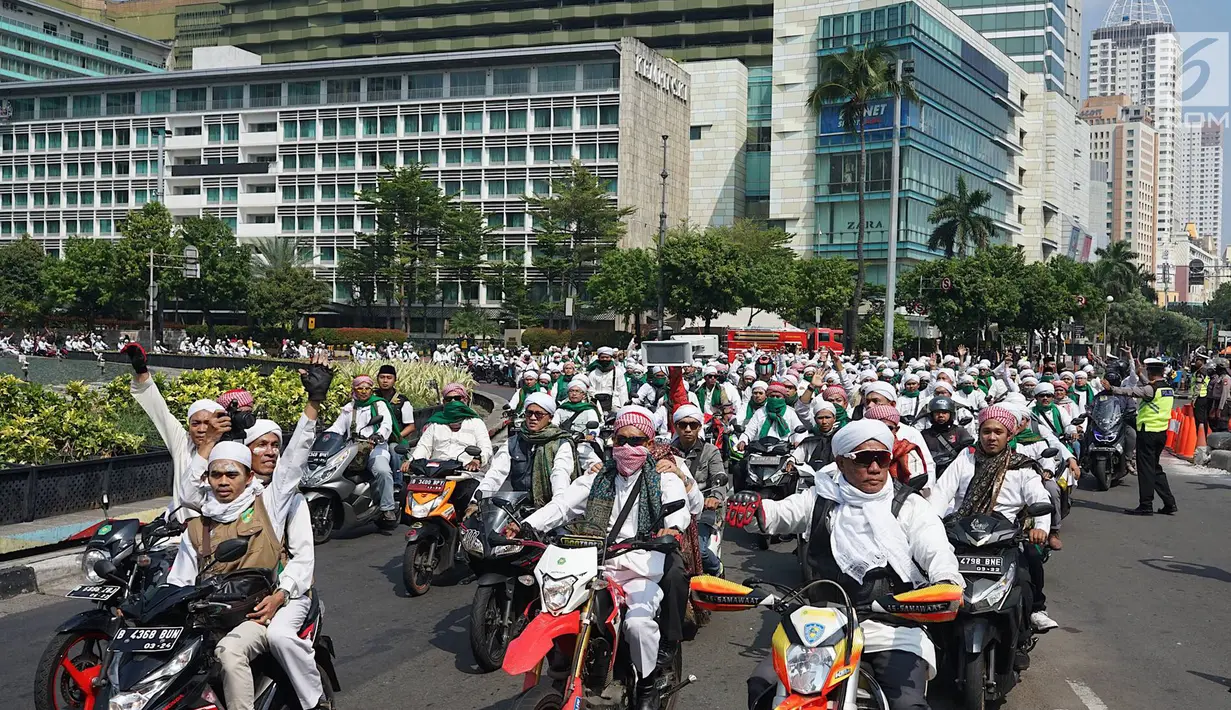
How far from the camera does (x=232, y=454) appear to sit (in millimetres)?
5176

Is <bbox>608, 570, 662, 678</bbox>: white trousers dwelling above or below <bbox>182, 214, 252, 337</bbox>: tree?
below

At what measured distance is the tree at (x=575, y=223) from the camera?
68.4 m

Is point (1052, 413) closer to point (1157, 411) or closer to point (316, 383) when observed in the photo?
point (1157, 411)

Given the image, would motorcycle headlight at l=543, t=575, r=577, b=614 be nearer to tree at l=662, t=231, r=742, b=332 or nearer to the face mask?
the face mask

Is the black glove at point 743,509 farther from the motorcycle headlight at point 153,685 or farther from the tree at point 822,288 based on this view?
the tree at point 822,288

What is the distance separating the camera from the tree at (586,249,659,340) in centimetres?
6025

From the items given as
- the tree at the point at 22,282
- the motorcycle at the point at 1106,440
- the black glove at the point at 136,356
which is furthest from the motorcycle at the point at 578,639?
the tree at the point at 22,282

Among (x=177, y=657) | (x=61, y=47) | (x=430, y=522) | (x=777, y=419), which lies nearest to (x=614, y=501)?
(x=177, y=657)

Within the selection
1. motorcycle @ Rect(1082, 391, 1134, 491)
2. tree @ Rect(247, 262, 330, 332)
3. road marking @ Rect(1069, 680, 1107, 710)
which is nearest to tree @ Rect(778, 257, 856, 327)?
tree @ Rect(247, 262, 330, 332)

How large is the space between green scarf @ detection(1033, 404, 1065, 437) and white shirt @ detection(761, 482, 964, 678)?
9.62m

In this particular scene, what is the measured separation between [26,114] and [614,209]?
5485cm

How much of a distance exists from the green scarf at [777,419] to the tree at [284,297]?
2513 inches

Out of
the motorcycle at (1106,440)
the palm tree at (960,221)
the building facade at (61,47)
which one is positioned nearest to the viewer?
the motorcycle at (1106,440)

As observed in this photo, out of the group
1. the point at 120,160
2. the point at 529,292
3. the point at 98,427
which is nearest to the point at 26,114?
the point at 120,160
